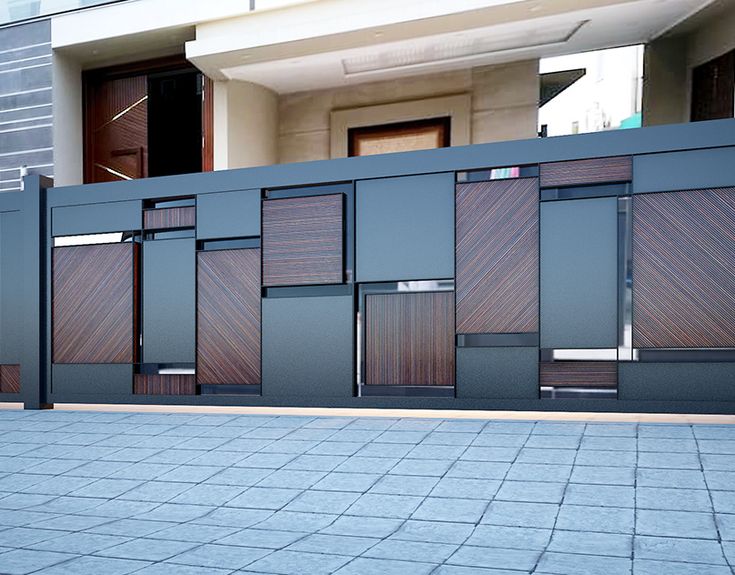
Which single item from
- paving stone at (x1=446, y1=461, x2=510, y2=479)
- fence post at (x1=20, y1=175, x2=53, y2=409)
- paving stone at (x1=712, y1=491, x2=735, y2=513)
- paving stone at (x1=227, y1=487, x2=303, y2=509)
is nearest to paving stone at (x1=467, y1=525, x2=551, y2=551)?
paving stone at (x1=446, y1=461, x2=510, y2=479)

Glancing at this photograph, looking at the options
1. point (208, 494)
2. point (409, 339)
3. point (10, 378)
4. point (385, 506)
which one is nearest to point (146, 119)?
point (10, 378)

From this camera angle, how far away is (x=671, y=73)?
6.99 metres

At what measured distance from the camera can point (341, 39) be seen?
677 cm

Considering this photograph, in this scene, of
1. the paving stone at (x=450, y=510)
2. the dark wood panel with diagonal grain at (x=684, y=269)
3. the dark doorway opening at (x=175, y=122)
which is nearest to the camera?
the paving stone at (x=450, y=510)

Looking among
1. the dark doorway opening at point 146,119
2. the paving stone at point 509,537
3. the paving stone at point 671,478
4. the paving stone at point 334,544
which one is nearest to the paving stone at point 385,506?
the paving stone at point 334,544

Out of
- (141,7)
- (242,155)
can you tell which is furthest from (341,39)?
(141,7)

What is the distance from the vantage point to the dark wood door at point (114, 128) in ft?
27.5

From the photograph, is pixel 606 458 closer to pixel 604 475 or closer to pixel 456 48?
pixel 604 475

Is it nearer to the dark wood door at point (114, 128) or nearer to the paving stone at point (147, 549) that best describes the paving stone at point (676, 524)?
the paving stone at point (147, 549)

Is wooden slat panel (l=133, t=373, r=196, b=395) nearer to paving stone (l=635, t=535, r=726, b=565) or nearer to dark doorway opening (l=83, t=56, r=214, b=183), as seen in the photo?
dark doorway opening (l=83, t=56, r=214, b=183)

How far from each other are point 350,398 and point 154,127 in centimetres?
516

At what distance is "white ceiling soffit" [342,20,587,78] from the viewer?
6.73 meters

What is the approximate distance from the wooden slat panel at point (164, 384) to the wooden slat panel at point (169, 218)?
140cm

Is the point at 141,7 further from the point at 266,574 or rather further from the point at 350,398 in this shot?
the point at 266,574
